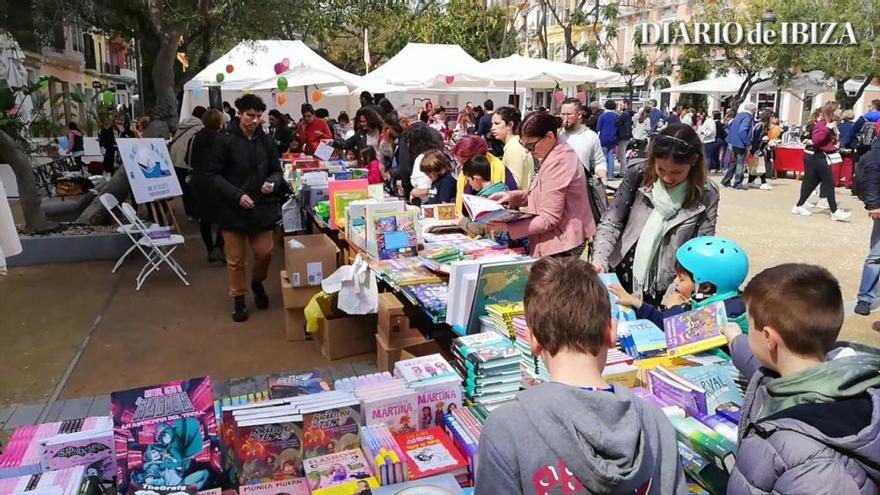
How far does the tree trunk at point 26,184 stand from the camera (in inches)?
303

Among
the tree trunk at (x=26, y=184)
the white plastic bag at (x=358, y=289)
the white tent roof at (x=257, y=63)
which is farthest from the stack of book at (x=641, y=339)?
the white tent roof at (x=257, y=63)

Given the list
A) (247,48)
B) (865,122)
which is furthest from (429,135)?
(865,122)

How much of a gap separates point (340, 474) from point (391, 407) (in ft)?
0.98

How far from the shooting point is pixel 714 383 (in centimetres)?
217

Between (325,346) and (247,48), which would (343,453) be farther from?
(247,48)

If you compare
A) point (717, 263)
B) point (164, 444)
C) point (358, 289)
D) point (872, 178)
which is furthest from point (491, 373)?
point (872, 178)

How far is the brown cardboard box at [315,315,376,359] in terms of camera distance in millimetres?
4645

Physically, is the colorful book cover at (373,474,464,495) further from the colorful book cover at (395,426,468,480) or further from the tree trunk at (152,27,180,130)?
the tree trunk at (152,27,180,130)

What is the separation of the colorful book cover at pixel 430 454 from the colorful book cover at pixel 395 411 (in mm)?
58

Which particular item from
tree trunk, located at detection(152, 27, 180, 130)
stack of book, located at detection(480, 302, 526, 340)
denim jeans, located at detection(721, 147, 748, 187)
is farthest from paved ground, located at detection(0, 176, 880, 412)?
denim jeans, located at detection(721, 147, 748, 187)

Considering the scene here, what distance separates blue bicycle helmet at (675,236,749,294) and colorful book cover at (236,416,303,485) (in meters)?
1.65

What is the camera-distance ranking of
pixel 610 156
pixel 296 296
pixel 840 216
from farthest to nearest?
pixel 610 156 → pixel 840 216 → pixel 296 296

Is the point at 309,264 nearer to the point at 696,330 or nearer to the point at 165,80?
the point at 696,330

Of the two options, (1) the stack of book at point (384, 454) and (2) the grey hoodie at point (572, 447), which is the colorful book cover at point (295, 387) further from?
(2) the grey hoodie at point (572, 447)
